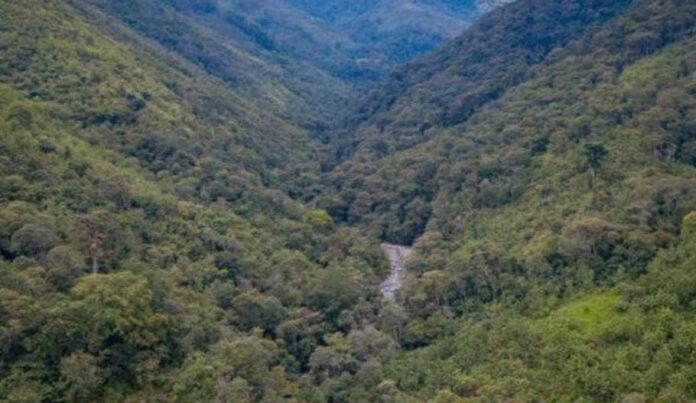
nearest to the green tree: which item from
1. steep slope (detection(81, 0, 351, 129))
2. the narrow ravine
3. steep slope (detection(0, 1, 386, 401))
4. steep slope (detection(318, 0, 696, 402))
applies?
steep slope (detection(318, 0, 696, 402))

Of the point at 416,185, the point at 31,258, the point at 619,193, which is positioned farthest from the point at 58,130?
the point at 619,193

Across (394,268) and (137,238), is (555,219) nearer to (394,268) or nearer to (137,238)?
(394,268)

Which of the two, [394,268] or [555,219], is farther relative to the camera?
[394,268]

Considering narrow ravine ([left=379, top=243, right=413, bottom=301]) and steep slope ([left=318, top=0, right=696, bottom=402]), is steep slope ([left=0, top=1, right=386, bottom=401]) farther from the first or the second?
steep slope ([left=318, top=0, right=696, bottom=402])

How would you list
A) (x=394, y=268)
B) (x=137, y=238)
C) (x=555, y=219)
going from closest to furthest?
(x=137, y=238), (x=555, y=219), (x=394, y=268)

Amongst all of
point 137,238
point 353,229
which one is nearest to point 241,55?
point 353,229

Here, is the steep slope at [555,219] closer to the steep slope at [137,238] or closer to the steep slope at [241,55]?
the steep slope at [137,238]
